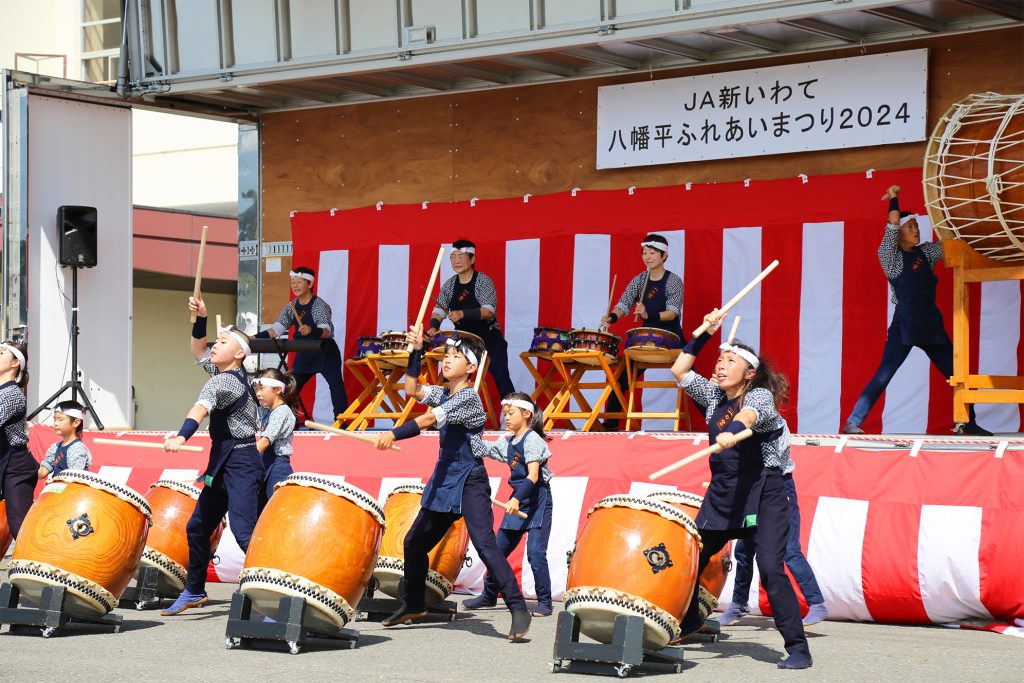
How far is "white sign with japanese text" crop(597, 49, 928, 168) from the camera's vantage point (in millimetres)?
10258

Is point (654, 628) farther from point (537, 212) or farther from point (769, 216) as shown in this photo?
point (537, 212)

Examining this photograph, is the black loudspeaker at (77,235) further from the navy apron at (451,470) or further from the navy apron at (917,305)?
the navy apron at (917,305)

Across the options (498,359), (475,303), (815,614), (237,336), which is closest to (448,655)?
(815,614)

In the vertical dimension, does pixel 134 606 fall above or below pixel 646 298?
below

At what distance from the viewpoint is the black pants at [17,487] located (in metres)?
7.53

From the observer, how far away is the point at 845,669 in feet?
18.8

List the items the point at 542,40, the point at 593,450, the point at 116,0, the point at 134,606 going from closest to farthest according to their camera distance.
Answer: the point at 134,606 < the point at 593,450 < the point at 542,40 < the point at 116,0

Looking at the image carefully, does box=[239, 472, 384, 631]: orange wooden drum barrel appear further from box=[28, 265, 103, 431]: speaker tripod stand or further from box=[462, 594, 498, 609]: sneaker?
box=[28, 265, 103, 431]: speaker tripod stand

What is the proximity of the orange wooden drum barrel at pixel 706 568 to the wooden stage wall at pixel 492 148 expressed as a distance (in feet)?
15.2

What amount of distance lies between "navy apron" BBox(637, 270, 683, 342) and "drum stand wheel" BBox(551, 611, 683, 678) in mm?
5028

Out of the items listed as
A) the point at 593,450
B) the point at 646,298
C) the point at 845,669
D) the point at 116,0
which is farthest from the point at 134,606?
the point at 116,0

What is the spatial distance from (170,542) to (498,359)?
163 inches

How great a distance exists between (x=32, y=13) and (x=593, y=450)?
18.2 meters

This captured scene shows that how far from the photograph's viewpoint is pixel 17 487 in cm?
754
